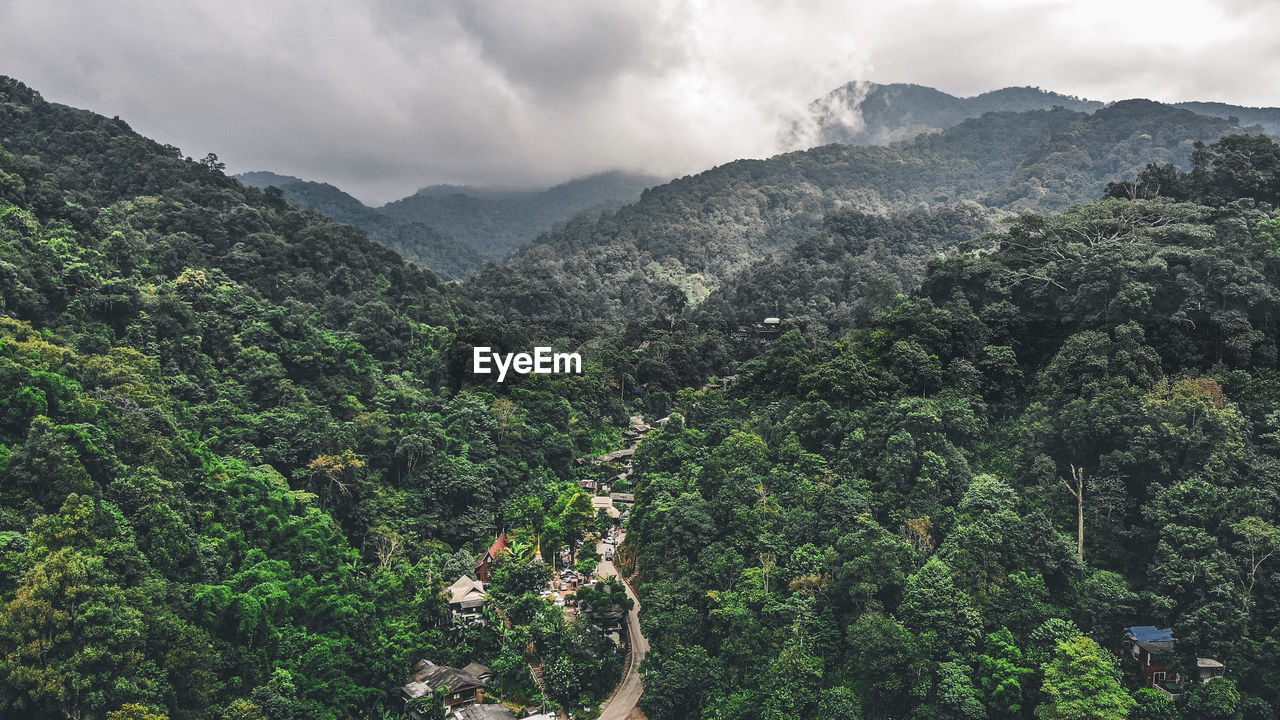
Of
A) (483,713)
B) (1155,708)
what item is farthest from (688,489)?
(1155,708)

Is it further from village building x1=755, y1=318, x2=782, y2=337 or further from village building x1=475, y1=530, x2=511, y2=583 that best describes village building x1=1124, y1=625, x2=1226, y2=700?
village building x1=755, y1=318, x2=782, y2=337

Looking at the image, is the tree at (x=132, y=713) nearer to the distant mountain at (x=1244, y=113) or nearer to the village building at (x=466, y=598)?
the village building at (x=466, y=598)

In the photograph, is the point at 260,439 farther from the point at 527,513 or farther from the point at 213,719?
the point at 213,719

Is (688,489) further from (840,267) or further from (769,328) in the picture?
(840,267)

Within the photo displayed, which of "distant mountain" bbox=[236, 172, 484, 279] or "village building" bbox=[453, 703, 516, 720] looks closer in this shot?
"village building" bbox=[453, 703, 516, 720]

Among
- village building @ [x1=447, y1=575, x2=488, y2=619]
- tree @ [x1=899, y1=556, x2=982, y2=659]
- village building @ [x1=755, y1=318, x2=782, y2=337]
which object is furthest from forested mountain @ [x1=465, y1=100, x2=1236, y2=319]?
tree @ [x1=899, y1=556, x2=982, y2=659]

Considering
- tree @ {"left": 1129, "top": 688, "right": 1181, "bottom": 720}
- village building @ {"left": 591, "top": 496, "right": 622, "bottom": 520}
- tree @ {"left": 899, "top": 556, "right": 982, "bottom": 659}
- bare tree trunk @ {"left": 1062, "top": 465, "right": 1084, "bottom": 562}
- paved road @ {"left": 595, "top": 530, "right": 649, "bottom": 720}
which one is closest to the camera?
tree @ {"left": 1129, "top": 688, "right": 1181, "bottom": 720}
